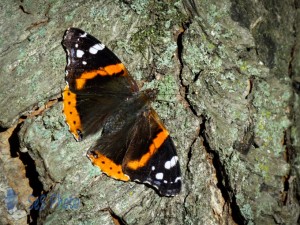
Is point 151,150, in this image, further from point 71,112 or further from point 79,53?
point 79,53

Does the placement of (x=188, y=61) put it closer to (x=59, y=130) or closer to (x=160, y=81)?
(x=160, y=81)

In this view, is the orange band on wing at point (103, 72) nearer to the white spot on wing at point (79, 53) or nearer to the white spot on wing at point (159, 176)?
the white spot on wing at point (79, 53)

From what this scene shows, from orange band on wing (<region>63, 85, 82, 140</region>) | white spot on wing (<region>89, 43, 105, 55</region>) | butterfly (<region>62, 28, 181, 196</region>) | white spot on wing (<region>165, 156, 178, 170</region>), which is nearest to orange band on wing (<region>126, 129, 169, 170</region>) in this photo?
butterfly (<region>62, 28, 181, 196</region>)

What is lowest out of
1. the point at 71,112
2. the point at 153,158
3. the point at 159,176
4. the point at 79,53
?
the point at 153,158

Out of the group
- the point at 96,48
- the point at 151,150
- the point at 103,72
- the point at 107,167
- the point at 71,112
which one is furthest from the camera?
the point at 103,72

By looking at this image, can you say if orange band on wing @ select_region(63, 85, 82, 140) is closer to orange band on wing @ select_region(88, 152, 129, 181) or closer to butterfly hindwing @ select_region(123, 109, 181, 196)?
orange band on wing @ select_region(88, 152, 129, 181)

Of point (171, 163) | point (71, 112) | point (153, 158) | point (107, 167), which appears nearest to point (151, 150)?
point (153, 158)
